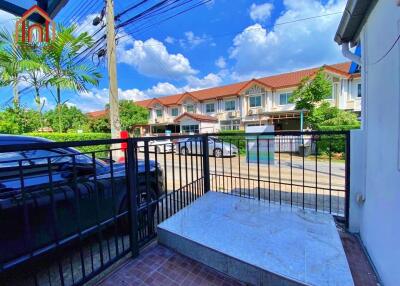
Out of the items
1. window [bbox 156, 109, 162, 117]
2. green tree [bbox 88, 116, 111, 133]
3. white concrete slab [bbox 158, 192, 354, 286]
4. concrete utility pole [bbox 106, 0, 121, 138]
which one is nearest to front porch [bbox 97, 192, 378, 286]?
white concrete slab [bbox 158, 192, 354, 286]

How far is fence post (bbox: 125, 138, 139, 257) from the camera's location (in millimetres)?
2105

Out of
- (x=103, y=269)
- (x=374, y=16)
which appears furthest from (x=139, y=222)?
(x=374, y=16)

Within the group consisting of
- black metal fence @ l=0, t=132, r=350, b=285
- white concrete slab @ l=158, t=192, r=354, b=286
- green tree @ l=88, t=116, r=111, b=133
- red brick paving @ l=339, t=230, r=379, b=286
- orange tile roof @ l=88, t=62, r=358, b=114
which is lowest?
red brick paving @ l=339, t=230, r=379, b=286

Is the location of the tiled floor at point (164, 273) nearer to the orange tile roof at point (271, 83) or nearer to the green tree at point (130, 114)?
the orange tile roof at point (271, 83)

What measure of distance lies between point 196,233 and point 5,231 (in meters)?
1.68

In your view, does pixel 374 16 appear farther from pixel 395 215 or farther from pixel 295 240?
pixel 295 240

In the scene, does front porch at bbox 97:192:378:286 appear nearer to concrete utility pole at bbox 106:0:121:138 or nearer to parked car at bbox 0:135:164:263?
parked car at bbox 0:135:164:263

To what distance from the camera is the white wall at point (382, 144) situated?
1.63 m

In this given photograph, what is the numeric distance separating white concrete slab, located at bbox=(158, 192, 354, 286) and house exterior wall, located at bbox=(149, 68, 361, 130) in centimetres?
1268

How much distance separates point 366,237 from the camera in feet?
7.68

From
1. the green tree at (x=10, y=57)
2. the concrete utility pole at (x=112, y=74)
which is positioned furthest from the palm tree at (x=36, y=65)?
the concrete utility pole at (x=112, y=74)

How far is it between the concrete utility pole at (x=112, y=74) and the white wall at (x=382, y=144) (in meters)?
5.81

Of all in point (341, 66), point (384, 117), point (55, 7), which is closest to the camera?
point (384, 117)

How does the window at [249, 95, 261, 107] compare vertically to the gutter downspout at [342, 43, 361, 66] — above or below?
above
